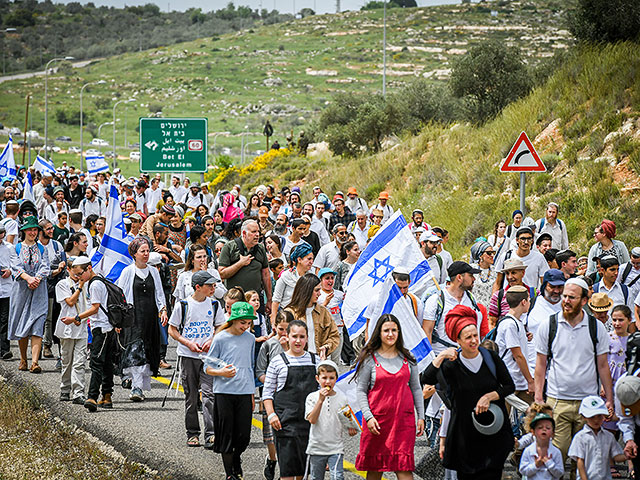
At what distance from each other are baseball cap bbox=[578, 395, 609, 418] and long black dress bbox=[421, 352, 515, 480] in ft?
2.39

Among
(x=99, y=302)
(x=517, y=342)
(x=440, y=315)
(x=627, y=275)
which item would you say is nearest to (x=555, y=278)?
(x=517, y=342)

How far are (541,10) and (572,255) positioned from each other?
13725cm

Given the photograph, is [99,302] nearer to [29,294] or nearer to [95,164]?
[29,294]

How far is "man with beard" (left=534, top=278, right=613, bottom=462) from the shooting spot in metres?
7.57

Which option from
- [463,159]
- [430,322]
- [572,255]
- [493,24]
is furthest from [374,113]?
[493,24]

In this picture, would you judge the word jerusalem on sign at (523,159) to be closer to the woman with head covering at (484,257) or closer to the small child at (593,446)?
the woman with head covering at (484,257)

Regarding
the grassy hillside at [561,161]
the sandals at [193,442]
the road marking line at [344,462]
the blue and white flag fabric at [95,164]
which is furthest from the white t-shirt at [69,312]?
the blue and white flag fabric at [95,164]

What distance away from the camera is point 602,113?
22.1m

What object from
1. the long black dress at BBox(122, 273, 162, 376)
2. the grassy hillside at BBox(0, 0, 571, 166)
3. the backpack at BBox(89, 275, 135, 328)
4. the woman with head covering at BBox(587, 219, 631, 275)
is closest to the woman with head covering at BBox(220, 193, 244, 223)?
the long black dress at BBox(122, 273, 162, 376)

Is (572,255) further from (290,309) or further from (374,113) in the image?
(374,113)

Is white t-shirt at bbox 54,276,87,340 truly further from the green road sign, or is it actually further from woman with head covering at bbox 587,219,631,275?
the green road sign

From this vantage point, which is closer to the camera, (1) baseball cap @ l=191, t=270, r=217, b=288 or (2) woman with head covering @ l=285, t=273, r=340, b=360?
(2) woman with head covering @ l=285, t=273, r=340, b=360

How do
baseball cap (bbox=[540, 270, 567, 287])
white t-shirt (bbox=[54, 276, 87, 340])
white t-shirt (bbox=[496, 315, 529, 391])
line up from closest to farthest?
white t-shirt (bbox=[496, 315, 529, 391]), baseball cap (bbox=[540, 270, 567, 287]), white t-shirt (bbox=[54, 276, 87, 340])

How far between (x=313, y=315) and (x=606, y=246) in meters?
5.21
